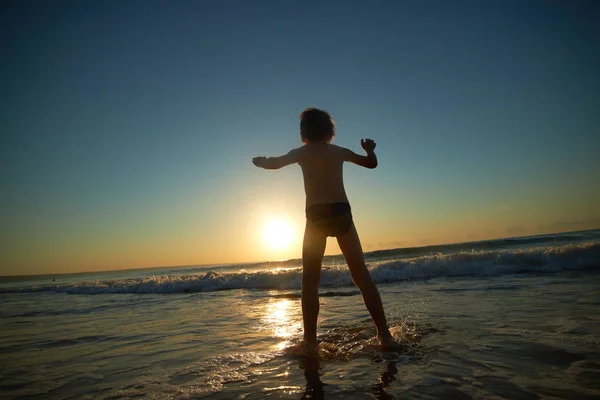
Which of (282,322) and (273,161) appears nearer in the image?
(273,161)

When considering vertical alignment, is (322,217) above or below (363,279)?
above

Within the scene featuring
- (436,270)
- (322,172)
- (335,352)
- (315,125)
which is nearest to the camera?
(335,352)

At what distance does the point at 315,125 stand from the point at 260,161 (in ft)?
2.29

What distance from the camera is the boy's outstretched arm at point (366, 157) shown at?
3438 millimetres

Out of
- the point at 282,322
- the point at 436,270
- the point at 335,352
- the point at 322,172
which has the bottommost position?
the point at 436,270

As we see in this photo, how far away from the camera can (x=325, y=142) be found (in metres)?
3.52

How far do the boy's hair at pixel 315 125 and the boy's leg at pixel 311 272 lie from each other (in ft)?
2.94

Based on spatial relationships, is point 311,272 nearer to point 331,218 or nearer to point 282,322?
point 331,218

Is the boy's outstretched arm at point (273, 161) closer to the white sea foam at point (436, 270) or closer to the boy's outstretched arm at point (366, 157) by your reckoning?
the boy's outstretched arm at point (366, 157)

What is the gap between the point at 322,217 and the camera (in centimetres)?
326

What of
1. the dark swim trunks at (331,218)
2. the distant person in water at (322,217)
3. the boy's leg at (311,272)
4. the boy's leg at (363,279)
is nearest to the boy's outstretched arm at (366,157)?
the distant person in water at (322,217)

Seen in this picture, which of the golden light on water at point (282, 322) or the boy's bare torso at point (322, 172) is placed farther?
the golden light on water at point (282, 322)

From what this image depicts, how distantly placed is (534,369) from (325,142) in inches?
101

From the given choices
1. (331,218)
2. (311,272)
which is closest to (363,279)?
(311,272)
